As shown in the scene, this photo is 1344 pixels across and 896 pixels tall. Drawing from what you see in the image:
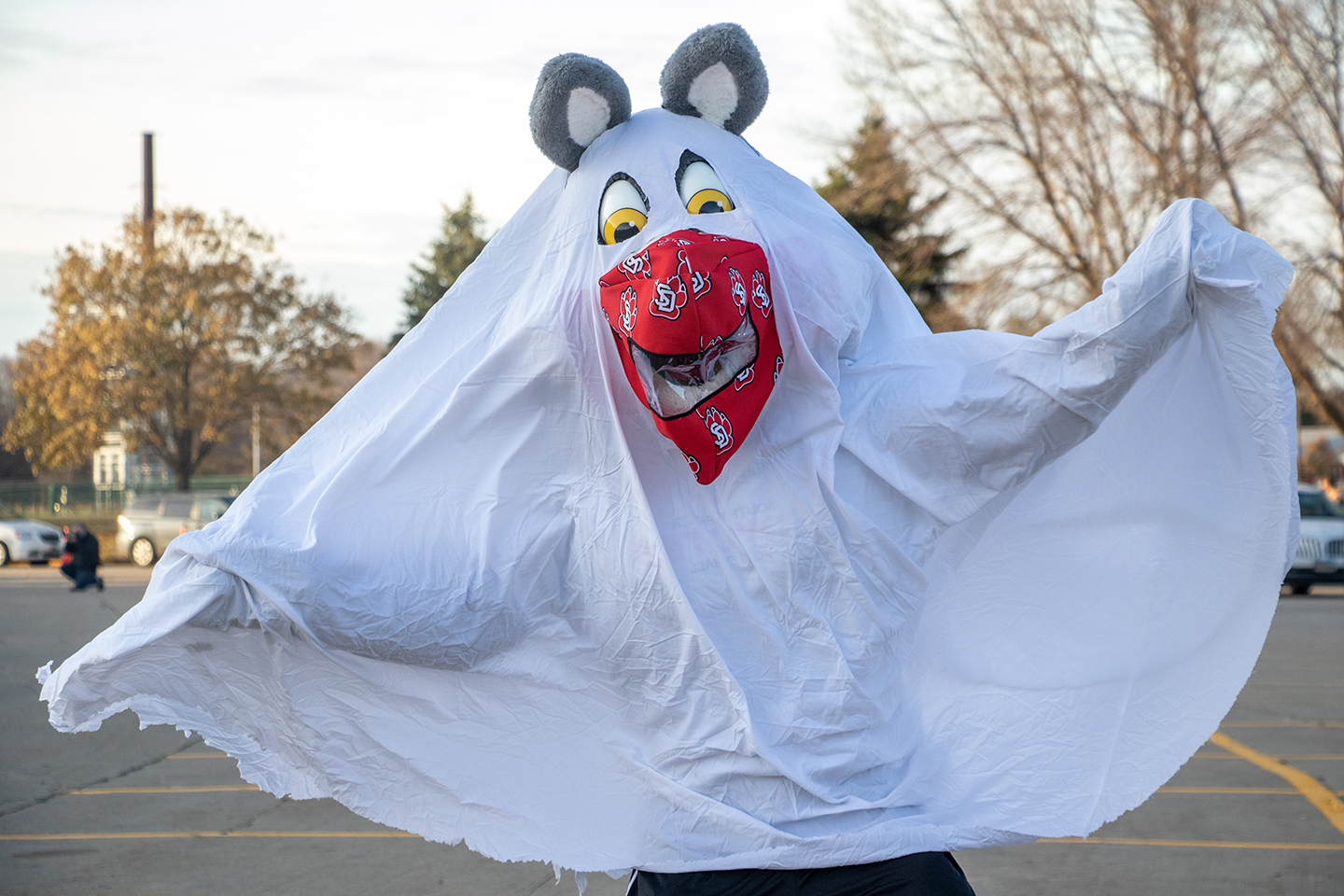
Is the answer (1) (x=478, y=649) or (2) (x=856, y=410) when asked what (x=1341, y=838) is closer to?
(2) (x=856, y=410)

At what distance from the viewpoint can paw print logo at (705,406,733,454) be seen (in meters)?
2.53

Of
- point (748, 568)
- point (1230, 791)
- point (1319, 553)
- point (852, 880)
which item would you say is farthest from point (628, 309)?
point (1319, 553)

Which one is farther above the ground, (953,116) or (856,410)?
(953,116)

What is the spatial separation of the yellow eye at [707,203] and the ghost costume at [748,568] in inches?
1.2

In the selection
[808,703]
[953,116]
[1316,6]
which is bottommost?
[808,703]

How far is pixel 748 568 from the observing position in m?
2.54

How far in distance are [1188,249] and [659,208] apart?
1.16 meters

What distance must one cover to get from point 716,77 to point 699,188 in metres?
0.33

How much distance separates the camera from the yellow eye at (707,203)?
2.83 metres

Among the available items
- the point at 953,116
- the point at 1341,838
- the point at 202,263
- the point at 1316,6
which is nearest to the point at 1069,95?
the point at 953,116

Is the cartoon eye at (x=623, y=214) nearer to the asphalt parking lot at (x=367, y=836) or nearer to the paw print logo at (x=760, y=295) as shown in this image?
the paw print logo at (x=760, y=295)

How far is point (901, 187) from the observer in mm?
21750

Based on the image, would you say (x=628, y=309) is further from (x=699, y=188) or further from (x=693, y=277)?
(x=699, y=188)

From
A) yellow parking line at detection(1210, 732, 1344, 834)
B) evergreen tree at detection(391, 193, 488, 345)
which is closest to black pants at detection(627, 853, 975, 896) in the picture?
yellow parking line at detection(1210, 732, 1344, 834)
